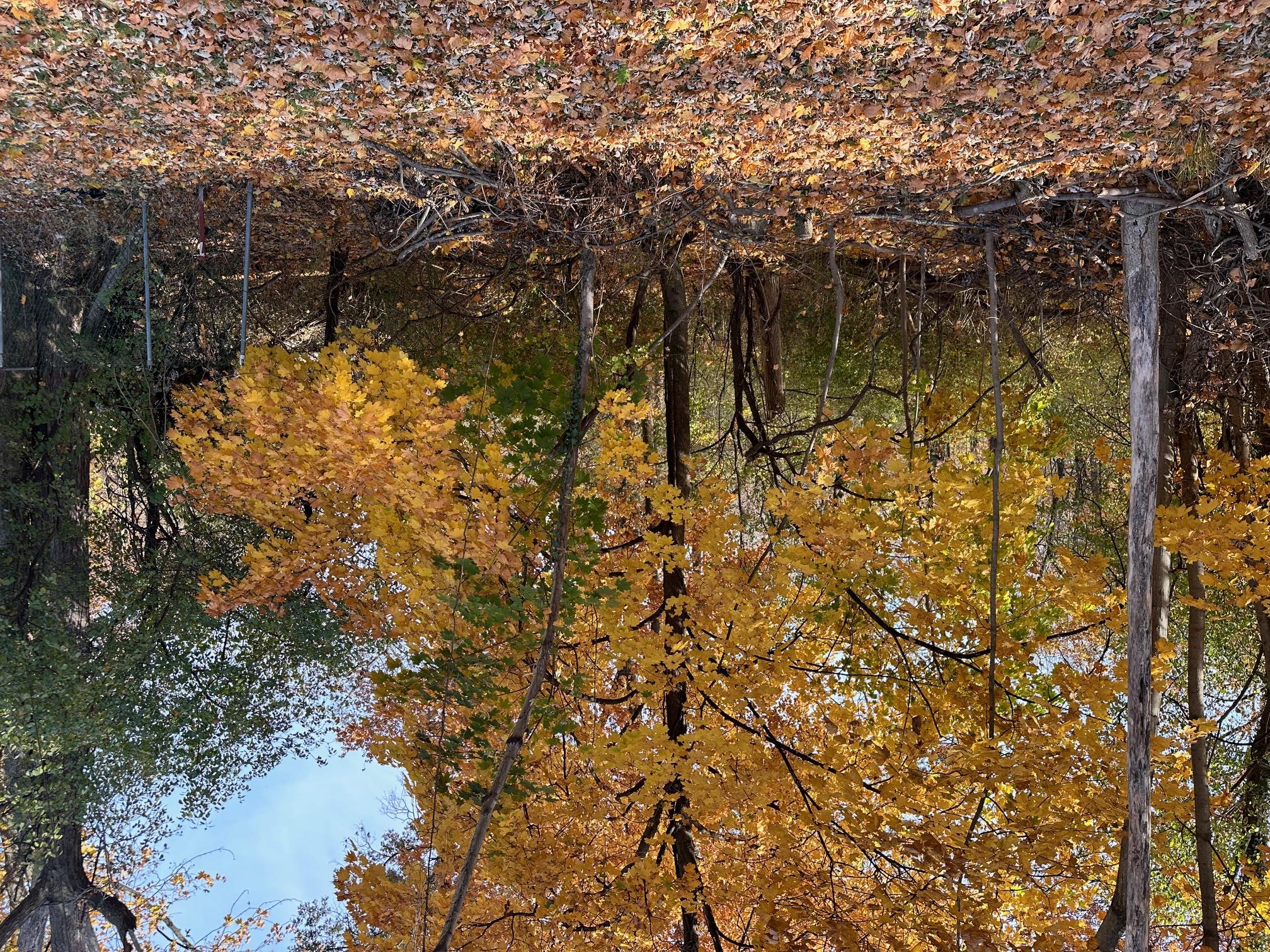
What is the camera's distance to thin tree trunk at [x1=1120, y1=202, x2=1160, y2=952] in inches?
136

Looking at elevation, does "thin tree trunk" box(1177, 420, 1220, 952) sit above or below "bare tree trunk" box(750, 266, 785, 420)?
below

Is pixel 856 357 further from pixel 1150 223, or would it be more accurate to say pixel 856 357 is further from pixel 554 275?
pixel 1150 223

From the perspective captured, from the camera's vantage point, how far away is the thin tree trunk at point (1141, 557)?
3461mm

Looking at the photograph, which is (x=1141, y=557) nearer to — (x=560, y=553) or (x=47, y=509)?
(x=560, y=553)

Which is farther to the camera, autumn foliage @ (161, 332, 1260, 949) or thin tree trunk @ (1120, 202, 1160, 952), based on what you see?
autumn foliage @ (161, 332, 1260, 949)

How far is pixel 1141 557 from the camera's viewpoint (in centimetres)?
353

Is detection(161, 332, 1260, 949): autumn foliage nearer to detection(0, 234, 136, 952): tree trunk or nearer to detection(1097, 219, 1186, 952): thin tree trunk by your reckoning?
detection(1097, 219, 1186, 952): thin tree trunk

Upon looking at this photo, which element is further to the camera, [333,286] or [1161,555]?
[333,286]

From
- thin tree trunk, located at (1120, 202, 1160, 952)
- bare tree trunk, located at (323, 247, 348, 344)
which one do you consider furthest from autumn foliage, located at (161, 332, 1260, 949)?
bare tree trunk, located at (323, 247, 348, 344)

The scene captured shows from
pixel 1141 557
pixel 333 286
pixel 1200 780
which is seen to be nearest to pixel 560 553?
pixel 1141 557

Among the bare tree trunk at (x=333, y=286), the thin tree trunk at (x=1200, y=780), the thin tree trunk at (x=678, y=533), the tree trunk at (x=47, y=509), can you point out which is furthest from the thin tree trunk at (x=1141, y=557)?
the tree trunk at (x=47, y=509)

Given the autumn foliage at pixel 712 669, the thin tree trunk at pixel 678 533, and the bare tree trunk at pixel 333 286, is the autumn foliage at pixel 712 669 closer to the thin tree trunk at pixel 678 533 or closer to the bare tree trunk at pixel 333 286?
the thin tree trunk at pixel 678 533

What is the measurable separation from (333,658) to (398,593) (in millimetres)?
2363

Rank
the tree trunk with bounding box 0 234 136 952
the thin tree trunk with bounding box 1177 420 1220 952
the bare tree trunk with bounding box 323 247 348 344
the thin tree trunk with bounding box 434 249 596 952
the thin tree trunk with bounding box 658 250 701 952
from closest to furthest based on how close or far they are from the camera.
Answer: the thin tree trunk with bounding box 434 249 596 952 → the thin tree trunk with bounding box 1177 420 1220 952 → the thin tree trunk with bounding box 658 250 701 952 → the tree trunk with bounding box 0 234 136 952 → the bare tree trunk with bounding box 323 247 348 344
